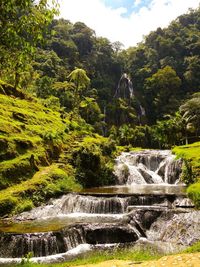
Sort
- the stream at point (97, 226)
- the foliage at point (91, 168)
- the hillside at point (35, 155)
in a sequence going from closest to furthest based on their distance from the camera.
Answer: the stream at point (97, 226), the hillside at point (35, 155), the foliage at point (91, 168)

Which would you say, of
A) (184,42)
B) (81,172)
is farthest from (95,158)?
(184,42)

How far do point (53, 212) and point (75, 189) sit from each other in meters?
6.18

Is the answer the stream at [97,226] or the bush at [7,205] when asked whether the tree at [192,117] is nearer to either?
the stream at [97,226]

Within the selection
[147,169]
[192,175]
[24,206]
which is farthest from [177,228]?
[147,169]

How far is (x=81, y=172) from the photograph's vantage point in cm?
3095

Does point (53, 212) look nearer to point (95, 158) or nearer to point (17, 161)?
point (17, 161)

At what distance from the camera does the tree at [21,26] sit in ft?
34.8

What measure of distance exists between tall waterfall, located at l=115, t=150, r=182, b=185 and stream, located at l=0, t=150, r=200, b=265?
39.0 ft

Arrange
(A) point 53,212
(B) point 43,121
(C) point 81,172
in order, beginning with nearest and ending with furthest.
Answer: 1. (A) point 53,212
2. (C) point 81,172
3. (B) point 43,121

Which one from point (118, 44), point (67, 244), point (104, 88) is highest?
point (118, 44)

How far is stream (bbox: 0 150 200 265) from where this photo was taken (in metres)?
15.6

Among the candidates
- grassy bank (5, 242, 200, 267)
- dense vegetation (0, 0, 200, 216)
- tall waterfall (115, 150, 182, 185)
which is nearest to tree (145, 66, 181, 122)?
dense vegetation (0, 0, 200, 216)

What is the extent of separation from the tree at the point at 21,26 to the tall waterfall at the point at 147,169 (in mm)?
24235

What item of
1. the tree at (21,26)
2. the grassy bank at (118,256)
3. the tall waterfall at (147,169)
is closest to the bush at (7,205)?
the grassy bank at (118,256)
